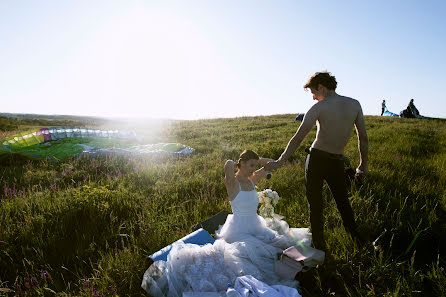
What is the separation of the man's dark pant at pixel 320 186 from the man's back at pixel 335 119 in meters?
0.14

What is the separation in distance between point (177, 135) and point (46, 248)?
13.5m

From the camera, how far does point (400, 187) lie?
18.4 ft

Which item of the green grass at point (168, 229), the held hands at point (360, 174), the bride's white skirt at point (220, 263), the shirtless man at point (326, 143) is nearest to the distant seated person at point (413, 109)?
the green grass at point (168, 229)

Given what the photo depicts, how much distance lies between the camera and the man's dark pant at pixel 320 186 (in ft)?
12.1

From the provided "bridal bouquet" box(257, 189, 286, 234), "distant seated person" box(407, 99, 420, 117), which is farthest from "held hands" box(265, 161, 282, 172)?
"distant seated person" box(407, 99, 420, 117)

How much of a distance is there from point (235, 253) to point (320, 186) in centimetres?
155

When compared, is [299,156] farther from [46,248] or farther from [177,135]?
[177,135]

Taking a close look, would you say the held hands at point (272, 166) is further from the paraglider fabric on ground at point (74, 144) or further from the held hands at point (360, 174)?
the paraglider fabric on ground at point (74, 144)

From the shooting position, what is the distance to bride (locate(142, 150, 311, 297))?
287 cm

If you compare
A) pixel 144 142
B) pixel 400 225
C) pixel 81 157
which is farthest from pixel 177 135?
pixel 400 225

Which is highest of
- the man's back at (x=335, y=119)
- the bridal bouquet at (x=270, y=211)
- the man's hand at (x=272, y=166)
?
the man's back at (x=335, y=119)

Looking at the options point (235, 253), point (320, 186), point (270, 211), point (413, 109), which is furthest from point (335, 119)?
point (413, 109)

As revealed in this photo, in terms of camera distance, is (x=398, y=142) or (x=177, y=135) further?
(x=177, y=135)

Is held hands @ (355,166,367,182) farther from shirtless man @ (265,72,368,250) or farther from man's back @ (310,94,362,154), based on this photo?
man's back @ (310,94,362,154)
